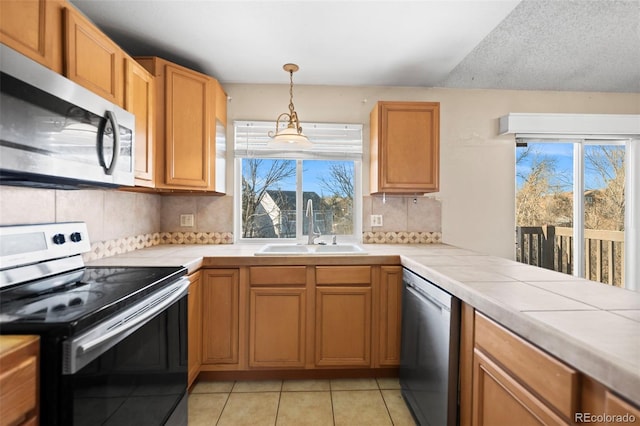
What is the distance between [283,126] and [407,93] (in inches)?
46.5

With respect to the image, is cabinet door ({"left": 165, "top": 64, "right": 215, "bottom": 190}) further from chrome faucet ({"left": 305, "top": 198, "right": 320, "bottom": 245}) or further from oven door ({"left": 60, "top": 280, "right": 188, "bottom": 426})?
oven door ({"left": 60, "top": 280, "right": 188, "bottom": 426})

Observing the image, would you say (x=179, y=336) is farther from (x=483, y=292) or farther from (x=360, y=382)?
(x=483, y=292)

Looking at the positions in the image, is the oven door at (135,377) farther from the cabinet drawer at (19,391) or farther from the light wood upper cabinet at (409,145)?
the light wood upper cabinet at (409,145)

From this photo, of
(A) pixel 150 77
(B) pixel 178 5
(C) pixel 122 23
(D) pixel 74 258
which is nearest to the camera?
(D) pixel 74 258

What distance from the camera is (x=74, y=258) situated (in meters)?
1.45

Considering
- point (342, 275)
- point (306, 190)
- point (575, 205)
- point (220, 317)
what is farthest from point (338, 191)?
point (575, 205)

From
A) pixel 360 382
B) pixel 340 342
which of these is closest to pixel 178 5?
pixel 340 342

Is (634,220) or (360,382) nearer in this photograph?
(360,382)

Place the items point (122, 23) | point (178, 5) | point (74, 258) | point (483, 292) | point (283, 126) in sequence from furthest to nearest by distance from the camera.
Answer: point (283, 126)
point (122, 23)
point (178, 5)
point (74, 258)
point (483, 292)

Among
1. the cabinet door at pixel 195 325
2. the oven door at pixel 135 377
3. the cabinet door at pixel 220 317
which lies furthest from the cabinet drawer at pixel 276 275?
the oven door at pixel 135 377

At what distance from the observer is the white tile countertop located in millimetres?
604

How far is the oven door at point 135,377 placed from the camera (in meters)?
0.83

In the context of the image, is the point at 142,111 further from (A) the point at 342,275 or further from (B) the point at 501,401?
(B) the point at 501,401

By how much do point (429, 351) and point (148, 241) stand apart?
85.1 inches
